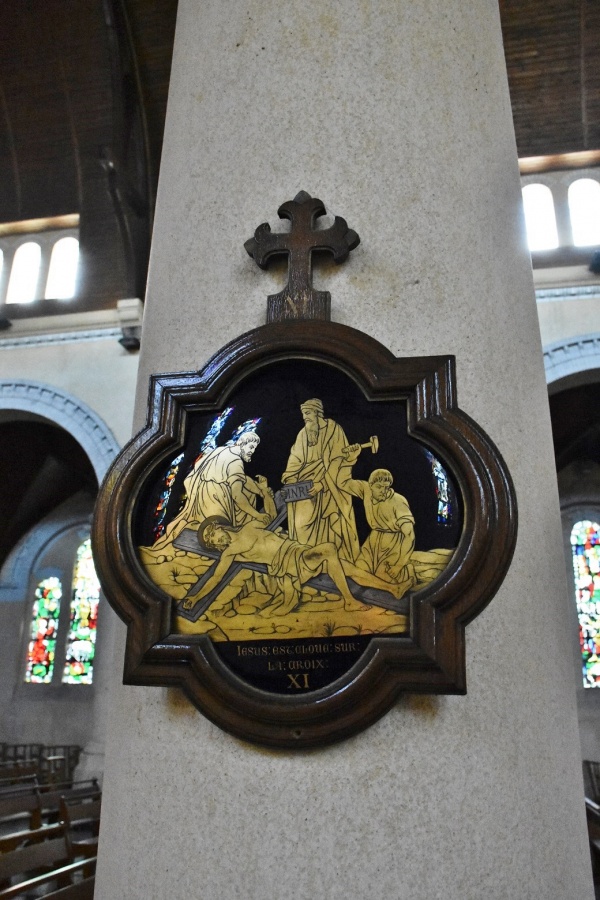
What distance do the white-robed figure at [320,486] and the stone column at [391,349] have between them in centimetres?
29

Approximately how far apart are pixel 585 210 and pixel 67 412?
6359 mm

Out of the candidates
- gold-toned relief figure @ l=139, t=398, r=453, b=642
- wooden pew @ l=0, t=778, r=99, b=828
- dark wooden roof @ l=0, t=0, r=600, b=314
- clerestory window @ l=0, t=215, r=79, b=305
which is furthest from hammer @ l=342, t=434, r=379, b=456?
clerestory window @ l=0, t=215, r=79, b=305

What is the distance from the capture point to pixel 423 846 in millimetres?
1448

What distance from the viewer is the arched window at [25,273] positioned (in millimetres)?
9945

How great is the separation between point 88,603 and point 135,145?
6.90 meters

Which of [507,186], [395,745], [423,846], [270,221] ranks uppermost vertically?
[507,186]

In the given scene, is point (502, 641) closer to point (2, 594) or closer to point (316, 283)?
point (316, 283)

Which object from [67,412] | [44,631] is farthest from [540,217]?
[44,631]

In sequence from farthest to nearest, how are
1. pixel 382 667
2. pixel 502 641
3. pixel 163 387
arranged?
pixel 163 387 → pixel 502 641 → pixel 382 667

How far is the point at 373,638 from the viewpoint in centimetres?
146

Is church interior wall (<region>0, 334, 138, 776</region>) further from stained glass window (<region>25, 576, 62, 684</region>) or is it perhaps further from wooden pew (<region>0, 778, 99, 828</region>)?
wooden pew (<region>0, 778, 99, 828</region>)

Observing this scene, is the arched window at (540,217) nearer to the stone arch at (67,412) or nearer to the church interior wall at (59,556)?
the church interior wall at (59,556)

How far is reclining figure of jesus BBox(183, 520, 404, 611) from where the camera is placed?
1512 millimetres

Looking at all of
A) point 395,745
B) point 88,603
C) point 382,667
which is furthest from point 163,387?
point 88,603
